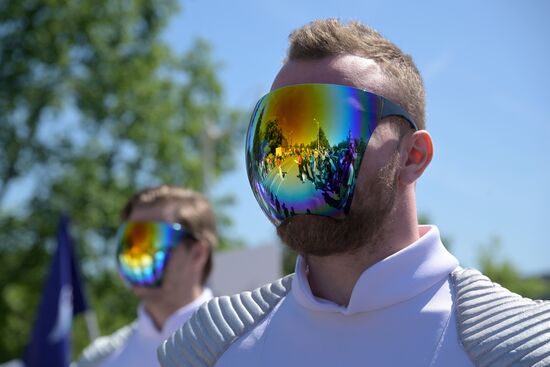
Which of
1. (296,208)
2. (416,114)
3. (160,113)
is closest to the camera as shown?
(296,208)

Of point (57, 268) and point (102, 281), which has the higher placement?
point (57, 268)

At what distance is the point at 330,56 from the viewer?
2.71 metres

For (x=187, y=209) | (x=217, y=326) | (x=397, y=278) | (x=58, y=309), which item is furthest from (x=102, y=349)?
(x=58, y=309)

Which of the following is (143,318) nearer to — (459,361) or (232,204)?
(459,361)

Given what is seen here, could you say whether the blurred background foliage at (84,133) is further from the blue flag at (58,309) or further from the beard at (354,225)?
the beard at (354,225)

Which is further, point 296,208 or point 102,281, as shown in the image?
point 102,281

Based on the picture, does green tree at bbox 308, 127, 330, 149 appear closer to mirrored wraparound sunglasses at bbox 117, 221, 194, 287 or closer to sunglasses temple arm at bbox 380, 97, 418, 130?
sunglasses temple arm at bbox 380, 97, 418, 130

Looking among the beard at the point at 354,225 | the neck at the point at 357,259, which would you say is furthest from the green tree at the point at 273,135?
the neck at the point at 357,259

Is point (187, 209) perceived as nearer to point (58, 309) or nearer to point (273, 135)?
point (273, 135)

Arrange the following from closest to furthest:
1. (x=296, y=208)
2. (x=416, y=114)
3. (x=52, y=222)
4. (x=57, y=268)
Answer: (x=296, y=208) → (x=416, y=114) → (x=57, y=268) → (x=52, y=222)

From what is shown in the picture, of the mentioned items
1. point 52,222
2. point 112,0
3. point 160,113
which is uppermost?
point 112,0

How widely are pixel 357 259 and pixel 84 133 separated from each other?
22045 millimetres

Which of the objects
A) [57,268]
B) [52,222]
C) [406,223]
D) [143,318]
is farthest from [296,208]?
[52,222]

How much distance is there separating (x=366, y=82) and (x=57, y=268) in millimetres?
7665
